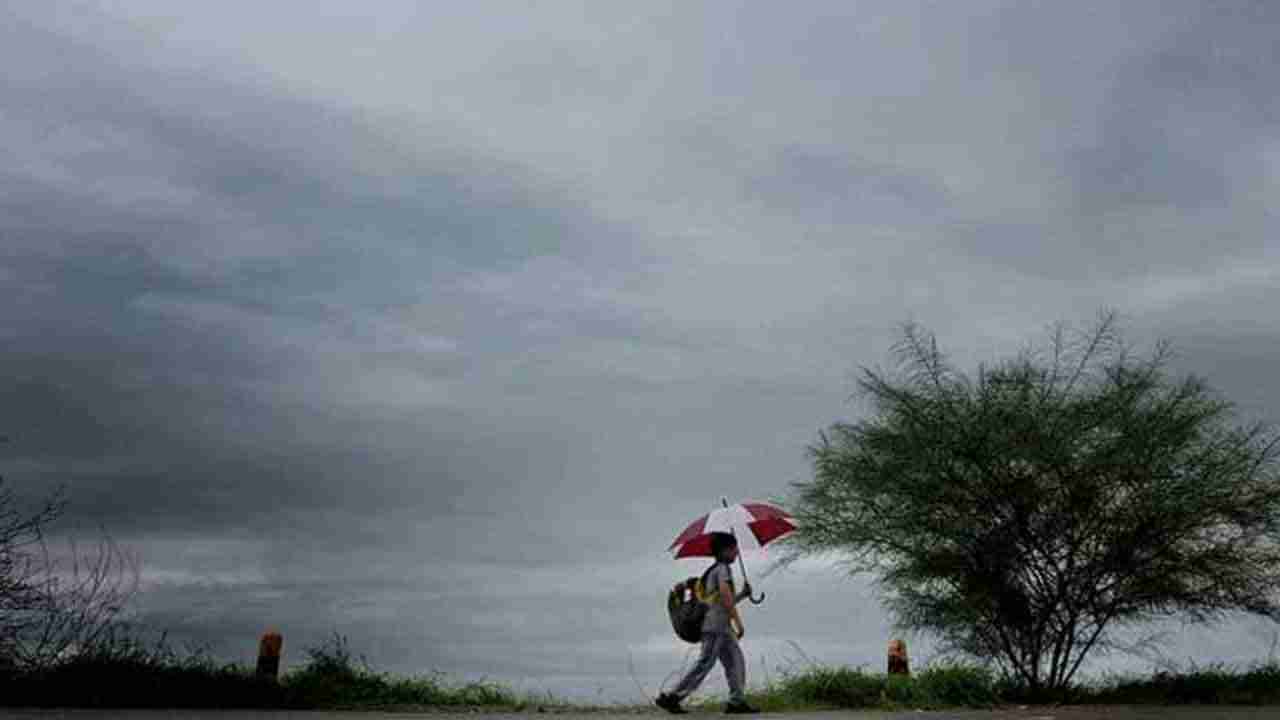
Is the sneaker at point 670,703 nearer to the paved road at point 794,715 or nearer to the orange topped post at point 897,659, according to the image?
the paved road at point 794,715

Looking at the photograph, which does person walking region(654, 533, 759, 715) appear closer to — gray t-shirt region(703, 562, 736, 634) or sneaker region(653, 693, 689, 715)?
gray t-shirt region(703, 562, 736, 634)

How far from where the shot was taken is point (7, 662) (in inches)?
715

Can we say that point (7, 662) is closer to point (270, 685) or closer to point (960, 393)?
point (270, 685)

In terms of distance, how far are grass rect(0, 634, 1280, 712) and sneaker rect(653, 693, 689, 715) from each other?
3.78ft

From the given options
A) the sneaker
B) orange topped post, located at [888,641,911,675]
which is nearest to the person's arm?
the sneaker

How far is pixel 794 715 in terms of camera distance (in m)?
18.5

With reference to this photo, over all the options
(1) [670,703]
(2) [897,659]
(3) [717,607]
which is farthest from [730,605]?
(2) [897,659]

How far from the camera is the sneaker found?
18578 millimetres

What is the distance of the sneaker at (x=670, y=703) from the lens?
1858 cm

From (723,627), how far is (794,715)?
193 cm

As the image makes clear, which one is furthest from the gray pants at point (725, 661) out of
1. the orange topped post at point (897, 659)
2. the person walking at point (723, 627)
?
the orange topped post at point (897, 659)

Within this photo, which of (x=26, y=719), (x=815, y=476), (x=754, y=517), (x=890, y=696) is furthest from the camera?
(x=815, y=476)

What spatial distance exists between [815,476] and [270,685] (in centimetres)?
914

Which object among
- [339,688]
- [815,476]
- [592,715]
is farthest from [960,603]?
[339,688]
